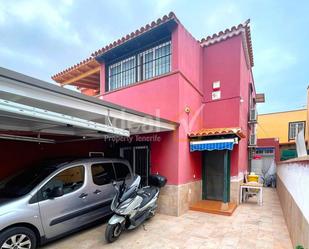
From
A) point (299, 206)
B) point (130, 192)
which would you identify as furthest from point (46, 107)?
point (299, 206)

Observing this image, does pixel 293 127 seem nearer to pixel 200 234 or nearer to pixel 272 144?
pixel 272 144

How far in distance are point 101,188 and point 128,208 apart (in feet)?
4.16

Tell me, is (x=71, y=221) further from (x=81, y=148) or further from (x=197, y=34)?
(x=197, y=34)

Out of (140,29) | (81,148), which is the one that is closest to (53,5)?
→ (140,29)

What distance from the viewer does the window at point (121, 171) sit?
7.18 m

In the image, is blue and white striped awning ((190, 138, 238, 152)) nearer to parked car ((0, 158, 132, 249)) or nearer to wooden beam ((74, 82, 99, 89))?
parked car ((0, 158, 132, 249))

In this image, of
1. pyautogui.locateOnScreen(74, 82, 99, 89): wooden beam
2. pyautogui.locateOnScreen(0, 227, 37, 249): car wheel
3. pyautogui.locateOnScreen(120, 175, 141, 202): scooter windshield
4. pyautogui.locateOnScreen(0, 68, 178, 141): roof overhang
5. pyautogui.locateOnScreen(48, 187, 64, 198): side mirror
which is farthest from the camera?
pyautogui.locateOnScreen(74, 82, 99, 89): wooden beam

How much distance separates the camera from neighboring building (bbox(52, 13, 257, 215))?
8.00m

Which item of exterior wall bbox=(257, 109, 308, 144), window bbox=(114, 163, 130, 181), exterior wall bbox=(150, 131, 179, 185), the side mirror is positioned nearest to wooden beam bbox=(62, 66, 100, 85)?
exterior wall bbox=(150, 131, 179, 185)

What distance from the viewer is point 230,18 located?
9.90 metres

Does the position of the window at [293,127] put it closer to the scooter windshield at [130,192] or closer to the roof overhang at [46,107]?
the roof overhang at [46,107]

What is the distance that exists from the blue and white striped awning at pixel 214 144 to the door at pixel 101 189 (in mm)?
3530

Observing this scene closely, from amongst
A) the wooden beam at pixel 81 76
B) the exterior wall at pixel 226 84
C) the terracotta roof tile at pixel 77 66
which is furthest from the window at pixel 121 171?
the wooden beam at pixel 81 76

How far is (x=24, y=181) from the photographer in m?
5.44
